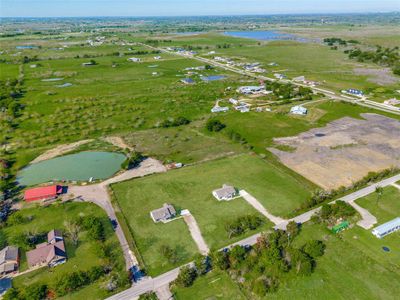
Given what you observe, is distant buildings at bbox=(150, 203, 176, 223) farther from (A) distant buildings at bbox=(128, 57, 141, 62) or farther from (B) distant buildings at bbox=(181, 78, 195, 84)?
(A) distant buildings at bbox=(128, 57, 141, 62)

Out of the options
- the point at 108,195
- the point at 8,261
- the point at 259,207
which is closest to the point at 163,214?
the point at 108,195

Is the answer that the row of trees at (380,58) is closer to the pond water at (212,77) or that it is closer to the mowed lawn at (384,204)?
the pond water at (212,77)

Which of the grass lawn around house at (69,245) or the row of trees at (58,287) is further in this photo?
the grass lawn around house at (69,245)

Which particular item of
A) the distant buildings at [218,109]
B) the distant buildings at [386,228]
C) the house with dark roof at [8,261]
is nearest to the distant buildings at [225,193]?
the distant buildings at [386,228]

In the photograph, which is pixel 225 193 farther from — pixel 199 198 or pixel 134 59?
pixel 134 59

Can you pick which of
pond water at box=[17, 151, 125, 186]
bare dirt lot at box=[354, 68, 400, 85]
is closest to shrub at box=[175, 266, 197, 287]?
pond water at box=[17, 151, 125, 186]

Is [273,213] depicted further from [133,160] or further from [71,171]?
[71,171]

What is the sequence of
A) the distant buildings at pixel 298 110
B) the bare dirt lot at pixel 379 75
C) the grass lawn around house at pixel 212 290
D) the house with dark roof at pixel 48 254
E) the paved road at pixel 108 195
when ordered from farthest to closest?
the bare dirt lot at pixel 379 75 → the distant buildings at pixel 298 110 → the paved road at pixel 108 195 → the house with dark roof at pixel 48 254 → the grass lawn around house at pixel 212 290
